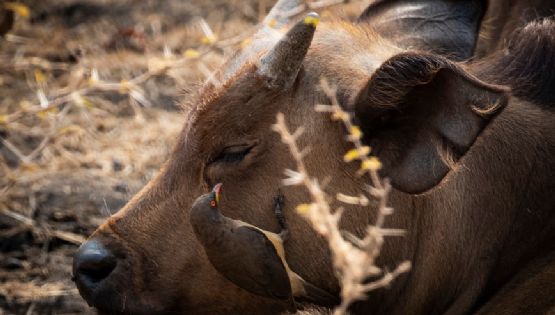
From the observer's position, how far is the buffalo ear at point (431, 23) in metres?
5.50

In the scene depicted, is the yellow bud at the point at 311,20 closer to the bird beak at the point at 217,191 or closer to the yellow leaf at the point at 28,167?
the bird beak at the point at 217,191

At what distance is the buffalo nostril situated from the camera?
462 centimetres

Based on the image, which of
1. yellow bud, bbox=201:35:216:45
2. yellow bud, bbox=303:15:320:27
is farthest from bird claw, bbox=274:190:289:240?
yellow bud, bbox=201:35:216:45

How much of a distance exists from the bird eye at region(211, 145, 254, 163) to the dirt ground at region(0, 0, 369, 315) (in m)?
0.71

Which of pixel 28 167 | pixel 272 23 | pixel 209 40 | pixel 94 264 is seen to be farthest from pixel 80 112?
pixel 94 264

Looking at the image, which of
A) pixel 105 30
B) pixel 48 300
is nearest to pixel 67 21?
pixel 105 30

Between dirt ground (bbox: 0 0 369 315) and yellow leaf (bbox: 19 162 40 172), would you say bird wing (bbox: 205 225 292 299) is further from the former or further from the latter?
yellow leaf (bbox: 19 162 40 172)

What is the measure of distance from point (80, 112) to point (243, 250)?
14.4ft

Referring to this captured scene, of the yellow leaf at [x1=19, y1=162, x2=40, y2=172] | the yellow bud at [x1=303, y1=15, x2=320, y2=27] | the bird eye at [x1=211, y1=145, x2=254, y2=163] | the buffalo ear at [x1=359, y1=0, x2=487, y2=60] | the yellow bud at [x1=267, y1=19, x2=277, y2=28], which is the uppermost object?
the yellow bud at [x1=303, y1=15, x2=320, y2=27]

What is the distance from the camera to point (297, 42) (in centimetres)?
448

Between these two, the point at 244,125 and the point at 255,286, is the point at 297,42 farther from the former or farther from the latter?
the point at 255,286

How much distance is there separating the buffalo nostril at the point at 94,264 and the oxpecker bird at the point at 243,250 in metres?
0.43

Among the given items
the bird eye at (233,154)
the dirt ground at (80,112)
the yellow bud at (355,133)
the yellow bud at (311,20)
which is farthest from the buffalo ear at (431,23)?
the yellow bud at (355,133)

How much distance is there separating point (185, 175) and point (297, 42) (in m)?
0.73
